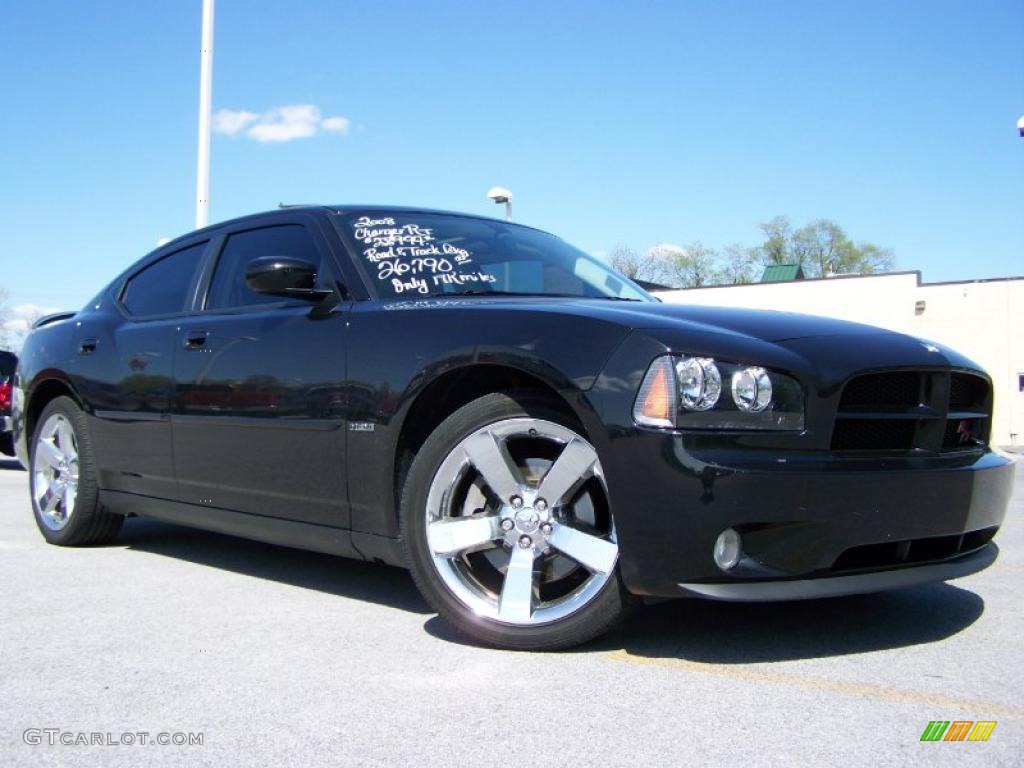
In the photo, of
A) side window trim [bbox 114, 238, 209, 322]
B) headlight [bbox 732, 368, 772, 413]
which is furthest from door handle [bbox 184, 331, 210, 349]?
headlight [bbox 732, 368, 772, 413]

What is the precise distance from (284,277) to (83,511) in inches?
85.2

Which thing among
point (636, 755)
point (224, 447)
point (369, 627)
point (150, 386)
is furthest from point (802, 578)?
point (150, 386)

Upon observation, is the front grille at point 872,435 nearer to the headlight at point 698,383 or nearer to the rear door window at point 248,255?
→ the headlight at point 698,383

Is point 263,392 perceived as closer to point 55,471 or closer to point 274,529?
point 274,529

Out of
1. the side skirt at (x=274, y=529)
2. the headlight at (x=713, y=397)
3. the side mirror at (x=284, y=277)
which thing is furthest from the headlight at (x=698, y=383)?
the side mirror at (x=284, y=277)

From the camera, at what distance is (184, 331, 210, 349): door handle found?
435 cm

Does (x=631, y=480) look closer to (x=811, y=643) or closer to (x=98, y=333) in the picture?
(x=811, y=643)

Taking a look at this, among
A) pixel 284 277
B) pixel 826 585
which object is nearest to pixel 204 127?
pixel 284 277

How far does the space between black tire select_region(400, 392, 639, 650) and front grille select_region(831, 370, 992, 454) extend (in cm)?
78

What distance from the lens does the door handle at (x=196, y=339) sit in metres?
4.35

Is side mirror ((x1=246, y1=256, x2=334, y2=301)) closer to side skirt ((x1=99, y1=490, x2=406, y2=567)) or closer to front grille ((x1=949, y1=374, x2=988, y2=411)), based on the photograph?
side skirt ((x1=99, y1=490, x2=406, y2=567))

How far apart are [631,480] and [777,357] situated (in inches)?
21.7

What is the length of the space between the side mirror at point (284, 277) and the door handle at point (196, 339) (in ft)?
1.95

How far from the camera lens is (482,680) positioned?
9.35 feet
